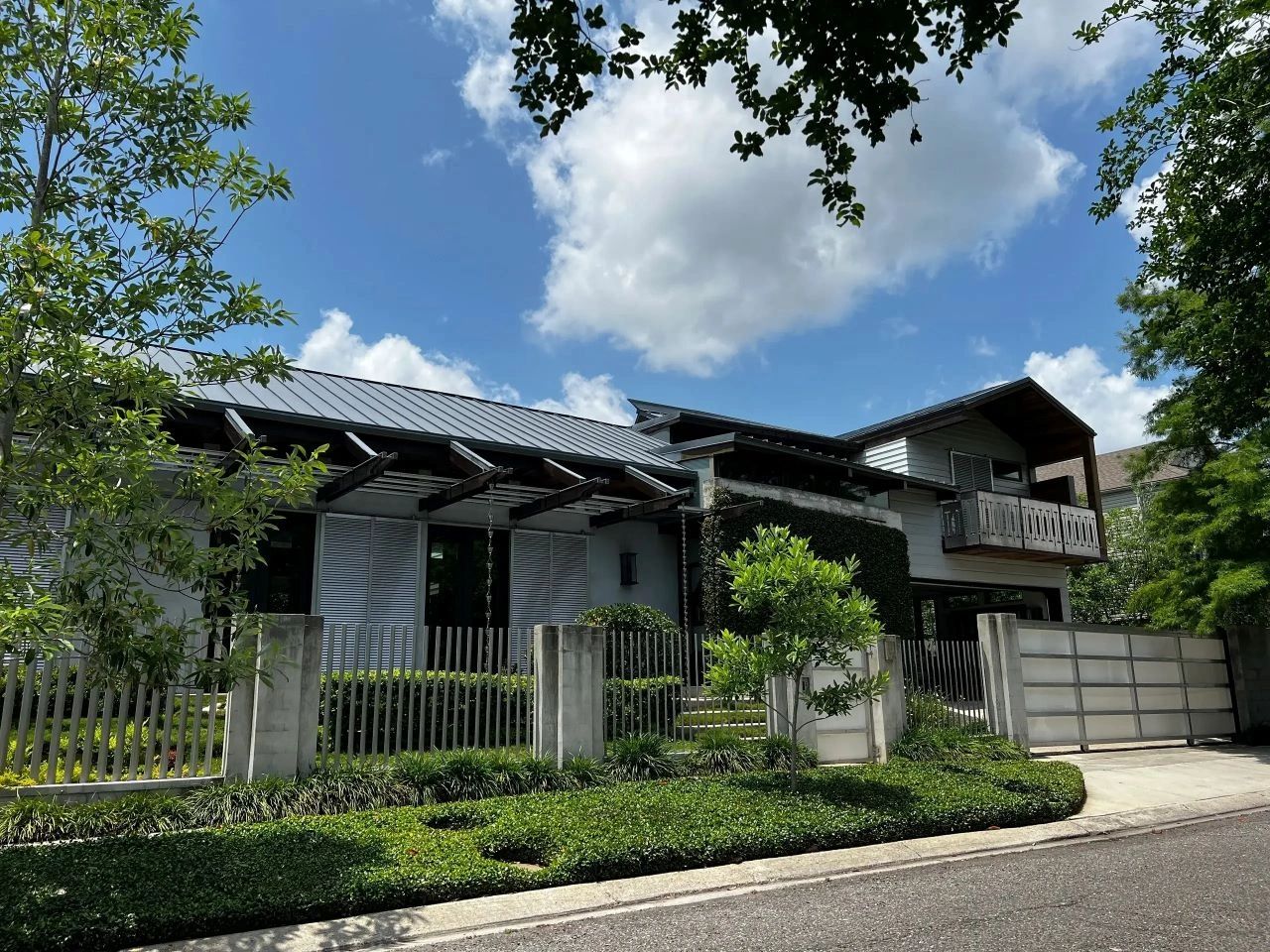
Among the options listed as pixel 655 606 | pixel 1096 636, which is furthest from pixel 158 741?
pixel 1096 636

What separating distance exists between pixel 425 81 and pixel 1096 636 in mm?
13688

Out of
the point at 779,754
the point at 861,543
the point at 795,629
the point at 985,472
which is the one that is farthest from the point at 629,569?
the point at 985,472

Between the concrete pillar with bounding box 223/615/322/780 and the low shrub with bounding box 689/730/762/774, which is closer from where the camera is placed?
the concrete pillar with bounding box 223/615/322/780

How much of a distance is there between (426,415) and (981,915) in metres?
13.3

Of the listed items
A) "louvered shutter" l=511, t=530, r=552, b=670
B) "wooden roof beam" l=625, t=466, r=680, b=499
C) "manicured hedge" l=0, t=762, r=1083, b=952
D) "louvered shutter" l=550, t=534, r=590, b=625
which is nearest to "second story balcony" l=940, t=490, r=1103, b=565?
"wooden roof beam" l=625, t=466, r=680, b=499

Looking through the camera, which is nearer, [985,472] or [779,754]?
[779,754]

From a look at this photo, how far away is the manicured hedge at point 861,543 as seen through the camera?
1770 centimetres

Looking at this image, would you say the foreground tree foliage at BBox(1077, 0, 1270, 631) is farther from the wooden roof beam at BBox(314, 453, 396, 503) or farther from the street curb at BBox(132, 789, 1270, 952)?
the wooden roof beam at BBox(314, 453, 396, 503)

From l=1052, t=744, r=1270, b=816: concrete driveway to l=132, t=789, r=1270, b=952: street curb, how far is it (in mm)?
1073

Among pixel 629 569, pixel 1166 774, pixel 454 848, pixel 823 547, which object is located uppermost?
pixel 823 547

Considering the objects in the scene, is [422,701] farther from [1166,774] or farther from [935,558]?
[935,558]

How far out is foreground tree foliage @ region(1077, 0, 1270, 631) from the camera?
515 inches

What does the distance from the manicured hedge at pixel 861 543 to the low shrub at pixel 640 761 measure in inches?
299

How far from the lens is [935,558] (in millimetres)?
22609
